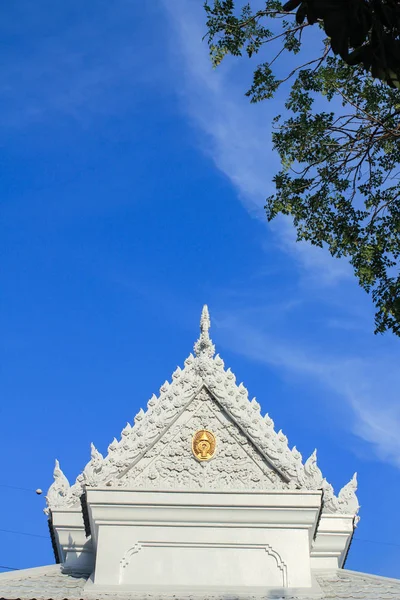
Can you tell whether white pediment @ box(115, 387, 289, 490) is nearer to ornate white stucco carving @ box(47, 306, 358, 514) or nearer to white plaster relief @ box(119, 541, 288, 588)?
ornate white stucco carving @ box(47, 306, 358, 514)

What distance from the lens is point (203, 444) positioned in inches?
436

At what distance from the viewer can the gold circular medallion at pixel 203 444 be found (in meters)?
10.9

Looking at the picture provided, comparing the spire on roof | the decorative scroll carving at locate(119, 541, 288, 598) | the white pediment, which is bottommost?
the decorative scroll carving at locate(119, 541, 288, 598)

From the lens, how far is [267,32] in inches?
407

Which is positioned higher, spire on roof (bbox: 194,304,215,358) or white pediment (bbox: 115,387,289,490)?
spire on roof (bbox: 194,304,215,358)

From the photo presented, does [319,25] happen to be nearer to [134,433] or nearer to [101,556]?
[134,433]

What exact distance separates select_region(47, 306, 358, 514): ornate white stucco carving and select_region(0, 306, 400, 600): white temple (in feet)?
0.05

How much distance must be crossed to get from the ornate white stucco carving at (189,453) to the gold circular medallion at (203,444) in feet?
0.40

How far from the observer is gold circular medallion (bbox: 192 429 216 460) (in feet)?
35.9

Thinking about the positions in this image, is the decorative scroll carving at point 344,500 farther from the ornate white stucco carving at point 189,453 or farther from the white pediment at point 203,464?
the white pediment at point 203,464

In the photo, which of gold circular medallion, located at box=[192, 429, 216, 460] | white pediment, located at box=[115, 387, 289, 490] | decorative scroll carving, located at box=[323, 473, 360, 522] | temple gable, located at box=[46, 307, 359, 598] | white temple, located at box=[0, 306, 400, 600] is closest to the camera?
white temple, located at box=[0, 306, 400, 600]

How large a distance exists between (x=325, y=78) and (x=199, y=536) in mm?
6366

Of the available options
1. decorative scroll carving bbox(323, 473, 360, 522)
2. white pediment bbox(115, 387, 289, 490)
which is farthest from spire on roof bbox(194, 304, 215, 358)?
decorative scroll carving bbox(323, 473, 360, 522)

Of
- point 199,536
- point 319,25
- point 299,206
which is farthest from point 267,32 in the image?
point 199,536
